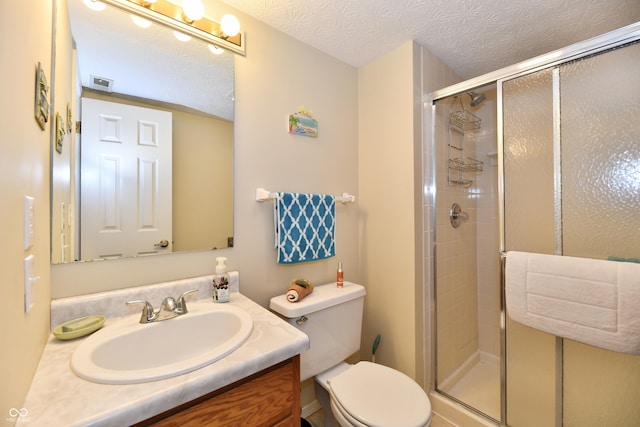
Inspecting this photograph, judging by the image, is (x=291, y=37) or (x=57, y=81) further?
(x=291, y=37)

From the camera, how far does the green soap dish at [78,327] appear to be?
2.55 feet

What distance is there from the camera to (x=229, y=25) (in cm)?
115

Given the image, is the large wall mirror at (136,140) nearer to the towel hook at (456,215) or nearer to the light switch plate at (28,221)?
the light switch plate at (28,221)

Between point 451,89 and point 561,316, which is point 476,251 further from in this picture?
point 451,89

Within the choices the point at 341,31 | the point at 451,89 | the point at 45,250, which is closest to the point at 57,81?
the point at 45,250

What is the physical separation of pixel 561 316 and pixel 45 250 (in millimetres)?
1897

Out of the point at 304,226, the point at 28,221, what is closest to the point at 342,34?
the point at 304,226

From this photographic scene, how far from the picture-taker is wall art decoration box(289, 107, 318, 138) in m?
1.44

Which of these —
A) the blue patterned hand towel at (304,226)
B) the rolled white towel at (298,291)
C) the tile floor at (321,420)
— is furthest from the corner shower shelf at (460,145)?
the tile floor at (321,420)

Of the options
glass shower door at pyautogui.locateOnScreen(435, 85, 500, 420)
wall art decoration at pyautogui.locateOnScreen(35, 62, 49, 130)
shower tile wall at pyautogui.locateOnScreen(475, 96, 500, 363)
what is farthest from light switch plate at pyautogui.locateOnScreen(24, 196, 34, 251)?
shower tile wall at pyautogui.locateOnScreen(475, 96, 500, 363)

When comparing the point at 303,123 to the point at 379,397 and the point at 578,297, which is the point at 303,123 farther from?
the point at 578,297

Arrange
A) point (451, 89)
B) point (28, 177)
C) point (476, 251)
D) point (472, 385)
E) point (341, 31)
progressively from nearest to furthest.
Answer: point (28, 177) → point (341, 31) → point (451, 89) → point (472, 385) → point (476, 251)

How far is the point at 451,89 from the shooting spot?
1.55 m

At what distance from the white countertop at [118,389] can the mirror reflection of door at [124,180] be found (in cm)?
35
